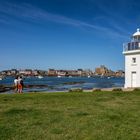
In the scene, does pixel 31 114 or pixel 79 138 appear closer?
pixel 79 138

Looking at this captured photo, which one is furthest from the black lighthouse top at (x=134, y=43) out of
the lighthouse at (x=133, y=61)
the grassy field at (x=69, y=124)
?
the grassy field at (x=69, y=124)

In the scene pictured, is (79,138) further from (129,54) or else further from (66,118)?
(129,54)

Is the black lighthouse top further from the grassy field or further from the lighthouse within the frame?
the grassy field

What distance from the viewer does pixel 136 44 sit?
40.8m

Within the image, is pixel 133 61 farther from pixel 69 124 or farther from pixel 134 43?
pixel 69 124

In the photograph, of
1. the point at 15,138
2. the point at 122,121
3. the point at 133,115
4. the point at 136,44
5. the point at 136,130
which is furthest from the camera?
the point at 136,44

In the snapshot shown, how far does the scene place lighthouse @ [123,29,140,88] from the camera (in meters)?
40.7

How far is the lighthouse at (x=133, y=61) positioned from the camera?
40656mm

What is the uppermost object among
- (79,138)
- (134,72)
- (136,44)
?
(136,44)

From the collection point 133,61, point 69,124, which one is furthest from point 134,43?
point 69,124

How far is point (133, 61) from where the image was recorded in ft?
136

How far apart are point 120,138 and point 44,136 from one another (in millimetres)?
2768

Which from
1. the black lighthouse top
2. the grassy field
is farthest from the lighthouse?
the grassy field

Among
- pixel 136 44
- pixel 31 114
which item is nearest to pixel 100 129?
pixel 31 114
